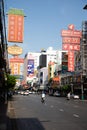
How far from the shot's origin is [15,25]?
23219 millimetres

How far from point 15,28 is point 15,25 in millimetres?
264

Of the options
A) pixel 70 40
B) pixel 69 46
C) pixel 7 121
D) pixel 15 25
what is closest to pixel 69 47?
pixel 69 46

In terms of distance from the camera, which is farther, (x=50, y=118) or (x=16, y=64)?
(x=16, y=64)

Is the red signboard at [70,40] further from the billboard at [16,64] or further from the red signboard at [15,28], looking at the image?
the red signboard at [15,28]

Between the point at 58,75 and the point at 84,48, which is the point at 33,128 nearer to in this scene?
the point at 84,48

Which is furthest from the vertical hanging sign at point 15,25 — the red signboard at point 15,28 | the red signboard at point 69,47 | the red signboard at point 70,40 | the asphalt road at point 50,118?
the red signboard at point 69,47

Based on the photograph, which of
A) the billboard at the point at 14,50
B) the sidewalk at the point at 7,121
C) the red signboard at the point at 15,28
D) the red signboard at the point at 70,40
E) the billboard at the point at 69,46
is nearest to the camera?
the sidewalk at the point at 7,121

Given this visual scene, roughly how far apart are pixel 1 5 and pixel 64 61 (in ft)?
377

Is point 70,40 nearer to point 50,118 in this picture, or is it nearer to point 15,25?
point 15,25

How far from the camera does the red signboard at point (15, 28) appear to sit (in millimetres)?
22881

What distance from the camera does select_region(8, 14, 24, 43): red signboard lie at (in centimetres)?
2288

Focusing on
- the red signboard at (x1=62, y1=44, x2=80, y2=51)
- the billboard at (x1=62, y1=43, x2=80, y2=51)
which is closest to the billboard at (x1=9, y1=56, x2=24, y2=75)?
the red signboard at (x1=62, y1=44, x2=80, y2=51)

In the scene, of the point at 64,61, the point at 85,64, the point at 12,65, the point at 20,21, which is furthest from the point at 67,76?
the point at 20,21

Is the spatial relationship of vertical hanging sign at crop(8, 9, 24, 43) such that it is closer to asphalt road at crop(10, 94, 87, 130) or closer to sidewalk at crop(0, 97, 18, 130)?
sidewalk at crop(0, 97, 18, 130)
